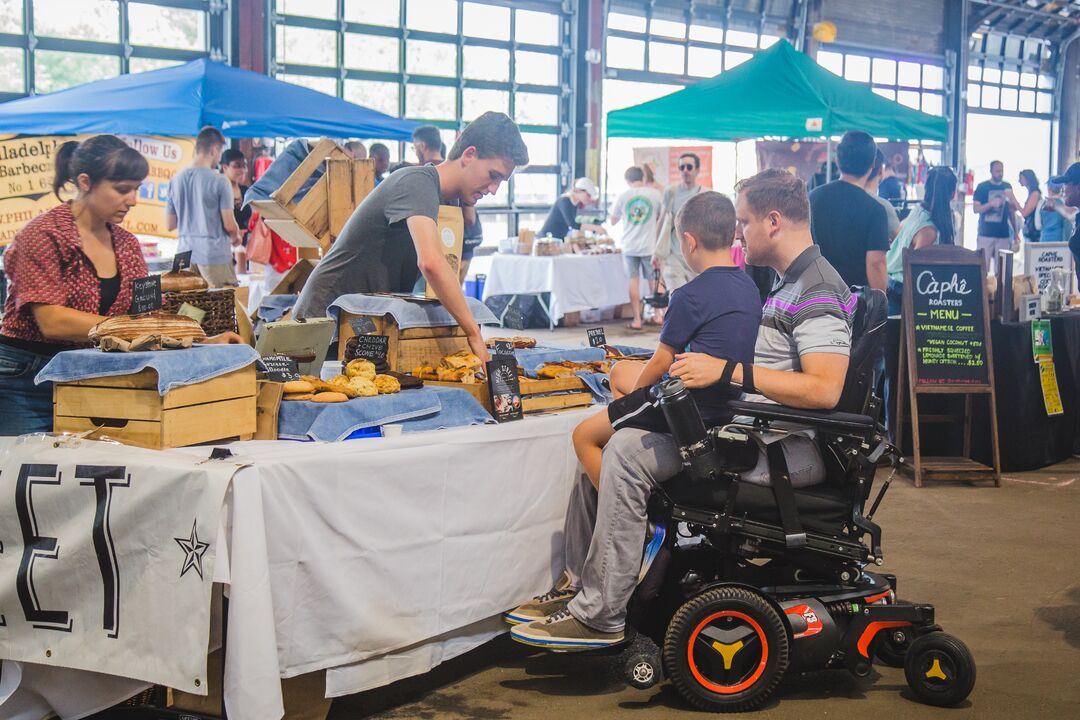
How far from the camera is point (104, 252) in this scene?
121 inches

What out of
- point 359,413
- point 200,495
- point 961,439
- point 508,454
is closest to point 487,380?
point 508,454

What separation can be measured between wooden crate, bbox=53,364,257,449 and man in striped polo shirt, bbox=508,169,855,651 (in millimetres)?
932

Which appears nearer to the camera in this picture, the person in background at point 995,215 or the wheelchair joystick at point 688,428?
the wheelchair joystick at point 688,428

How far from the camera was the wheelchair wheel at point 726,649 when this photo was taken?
9.09 feet

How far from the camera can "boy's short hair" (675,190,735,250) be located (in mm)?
2988

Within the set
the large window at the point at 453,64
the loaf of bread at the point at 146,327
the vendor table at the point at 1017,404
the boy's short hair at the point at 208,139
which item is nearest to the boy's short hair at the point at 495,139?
the loaf of bread at the point at 146,327

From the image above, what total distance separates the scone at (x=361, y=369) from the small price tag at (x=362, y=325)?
0.62 feet

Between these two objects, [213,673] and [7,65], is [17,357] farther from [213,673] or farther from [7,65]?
[7,65]

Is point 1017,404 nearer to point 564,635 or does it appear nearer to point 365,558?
point 564,635

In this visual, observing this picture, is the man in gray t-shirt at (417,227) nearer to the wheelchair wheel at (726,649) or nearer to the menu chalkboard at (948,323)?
the wheelchair wheel at (726,649)

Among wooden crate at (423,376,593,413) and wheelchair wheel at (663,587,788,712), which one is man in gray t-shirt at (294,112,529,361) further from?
wheelchair wheel at (663,587,788,712)

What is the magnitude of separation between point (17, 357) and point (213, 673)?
104 cm

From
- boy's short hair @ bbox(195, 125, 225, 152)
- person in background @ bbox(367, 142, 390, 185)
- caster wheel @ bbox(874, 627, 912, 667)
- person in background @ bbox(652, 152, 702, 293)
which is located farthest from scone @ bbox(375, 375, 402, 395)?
person in background @ bbox(652, 152, 702, 293)

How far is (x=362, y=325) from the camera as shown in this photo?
332 centimetres
